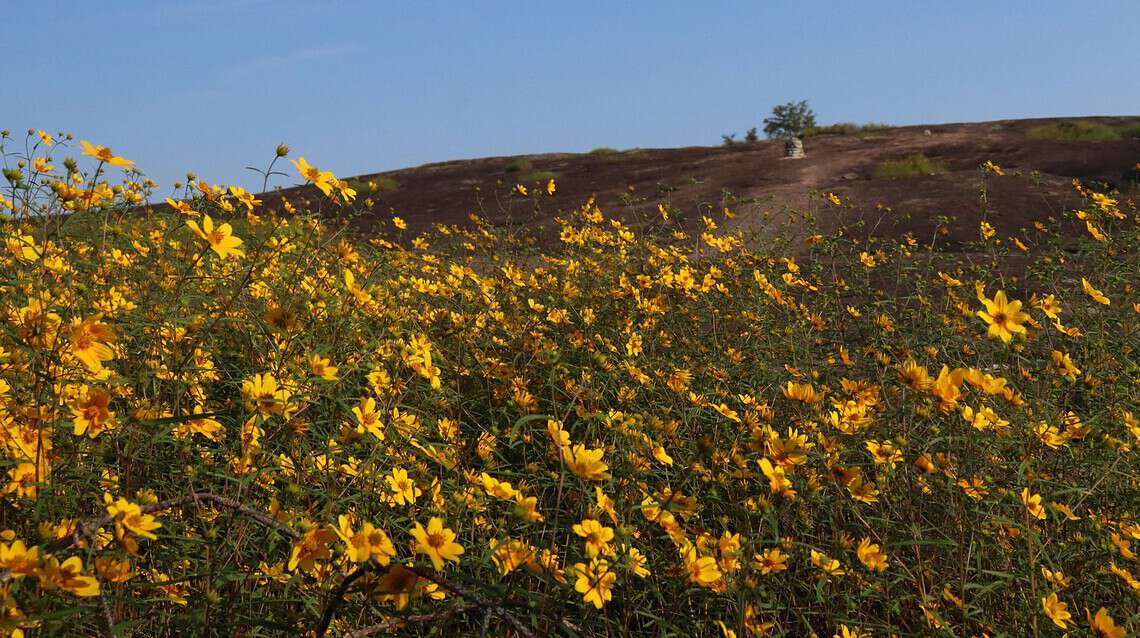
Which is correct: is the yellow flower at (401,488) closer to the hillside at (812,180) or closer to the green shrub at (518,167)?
the hillside at (812,180)

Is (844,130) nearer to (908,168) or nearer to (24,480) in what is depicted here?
(908,168)

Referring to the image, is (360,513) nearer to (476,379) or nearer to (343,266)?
(476,379)

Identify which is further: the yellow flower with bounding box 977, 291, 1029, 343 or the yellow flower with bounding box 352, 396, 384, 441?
the yellow flower with bounding box 977, 291, 1029, 343

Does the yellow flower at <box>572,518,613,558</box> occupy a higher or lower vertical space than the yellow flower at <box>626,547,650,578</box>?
higher

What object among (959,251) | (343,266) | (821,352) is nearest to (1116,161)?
(959,251)

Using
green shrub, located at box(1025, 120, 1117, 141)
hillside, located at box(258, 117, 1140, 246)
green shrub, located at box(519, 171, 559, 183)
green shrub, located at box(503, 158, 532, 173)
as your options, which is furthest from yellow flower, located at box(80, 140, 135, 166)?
green shrub, located at box(1025, 120, 1117, 141)

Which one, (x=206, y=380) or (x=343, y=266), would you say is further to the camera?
(x=343, y=266)

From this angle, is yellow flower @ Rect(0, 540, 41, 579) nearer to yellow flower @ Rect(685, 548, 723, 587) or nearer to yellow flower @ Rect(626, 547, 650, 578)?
yellow flower @ Rect(626, 547, 650, 578)

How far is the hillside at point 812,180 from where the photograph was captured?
976cm

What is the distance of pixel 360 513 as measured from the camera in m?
1.60

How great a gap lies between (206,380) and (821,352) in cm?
290

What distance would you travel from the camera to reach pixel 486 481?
5.05 ft

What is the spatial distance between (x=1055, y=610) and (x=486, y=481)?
1257 millimetres

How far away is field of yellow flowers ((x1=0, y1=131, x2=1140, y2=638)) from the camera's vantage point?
51.3 inches
